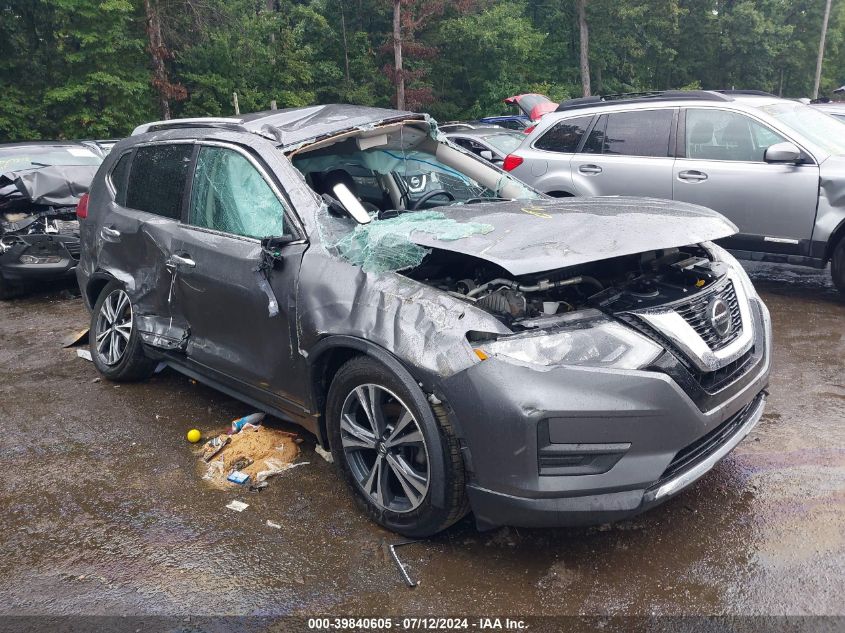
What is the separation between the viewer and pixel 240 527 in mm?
3295

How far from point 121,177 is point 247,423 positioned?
80.6 inches

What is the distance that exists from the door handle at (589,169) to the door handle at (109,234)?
4.57m

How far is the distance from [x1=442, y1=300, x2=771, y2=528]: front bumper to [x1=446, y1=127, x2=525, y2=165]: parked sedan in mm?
8671

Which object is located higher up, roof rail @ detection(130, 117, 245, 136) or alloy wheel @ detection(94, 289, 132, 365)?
roof rail @ detection(130, 117, 245, 136)

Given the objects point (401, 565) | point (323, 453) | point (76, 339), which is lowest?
point (76, 339)

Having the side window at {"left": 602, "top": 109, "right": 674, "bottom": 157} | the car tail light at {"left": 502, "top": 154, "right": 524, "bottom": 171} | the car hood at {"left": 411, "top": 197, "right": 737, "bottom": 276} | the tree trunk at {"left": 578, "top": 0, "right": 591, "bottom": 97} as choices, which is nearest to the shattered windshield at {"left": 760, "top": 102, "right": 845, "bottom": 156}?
the side window at {"left": 602, "top": 109, "right": 674, "bottom": 157}

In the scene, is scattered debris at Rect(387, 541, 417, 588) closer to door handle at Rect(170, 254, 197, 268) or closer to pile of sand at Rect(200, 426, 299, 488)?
pile of sand at Rect(200, 426, 299, 488)

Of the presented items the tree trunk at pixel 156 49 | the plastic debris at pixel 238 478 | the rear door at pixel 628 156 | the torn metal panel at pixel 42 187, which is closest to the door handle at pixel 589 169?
the rear door at pixel 628 156

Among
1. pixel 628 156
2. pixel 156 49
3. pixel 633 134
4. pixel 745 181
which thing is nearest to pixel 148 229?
pixel 628 156

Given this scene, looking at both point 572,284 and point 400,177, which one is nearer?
point 572,284

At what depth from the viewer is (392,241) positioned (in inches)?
123

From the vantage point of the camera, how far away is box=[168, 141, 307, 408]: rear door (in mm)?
3482

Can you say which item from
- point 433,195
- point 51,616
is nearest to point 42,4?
point 433,195

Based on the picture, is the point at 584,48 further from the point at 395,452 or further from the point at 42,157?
the point at 395,452
